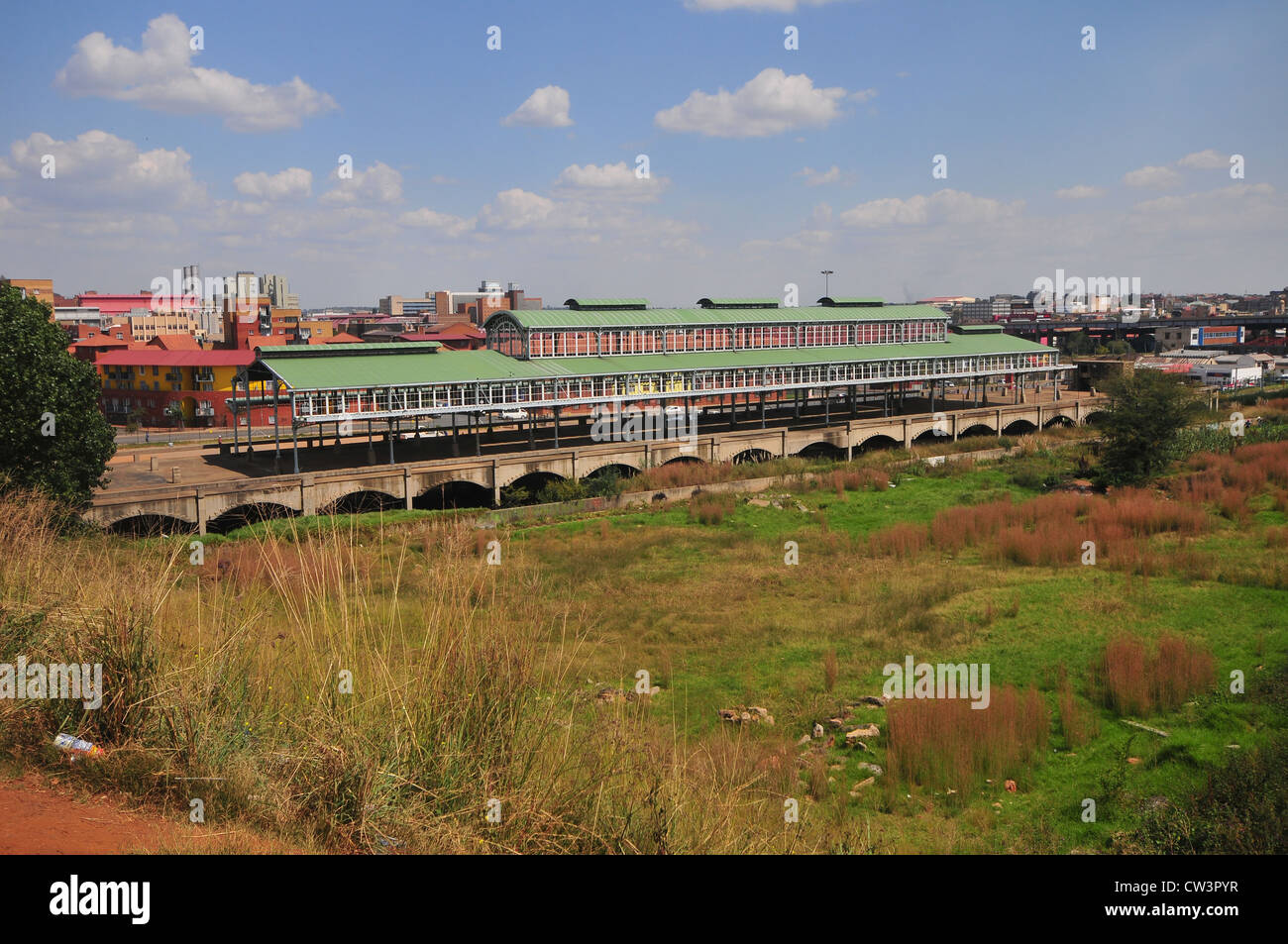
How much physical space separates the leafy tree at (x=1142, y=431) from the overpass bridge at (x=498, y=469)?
14828mm

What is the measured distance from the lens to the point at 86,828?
212 inches

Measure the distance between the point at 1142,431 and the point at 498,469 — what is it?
26.9 metres

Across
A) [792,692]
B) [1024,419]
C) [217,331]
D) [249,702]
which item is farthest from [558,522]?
[217,331]

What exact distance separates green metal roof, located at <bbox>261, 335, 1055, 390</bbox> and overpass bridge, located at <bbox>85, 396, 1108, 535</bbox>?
12.6 feet

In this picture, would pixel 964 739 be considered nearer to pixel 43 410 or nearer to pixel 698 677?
pixel 698 677

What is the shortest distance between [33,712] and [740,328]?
50.6 meters

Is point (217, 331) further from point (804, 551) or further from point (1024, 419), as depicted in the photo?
point (804, 551)

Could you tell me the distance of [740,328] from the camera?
181 ft

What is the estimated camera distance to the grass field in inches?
241

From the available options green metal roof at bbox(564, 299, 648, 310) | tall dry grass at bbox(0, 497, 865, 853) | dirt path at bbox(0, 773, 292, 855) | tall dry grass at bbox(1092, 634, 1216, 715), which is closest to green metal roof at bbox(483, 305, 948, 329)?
green metal roof at bbox(564, 299, 648, 310)

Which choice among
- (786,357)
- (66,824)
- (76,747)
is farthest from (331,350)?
(66,824)

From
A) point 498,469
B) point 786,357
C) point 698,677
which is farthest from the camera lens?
point 786,357

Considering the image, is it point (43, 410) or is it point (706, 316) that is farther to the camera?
point (706, 316)
